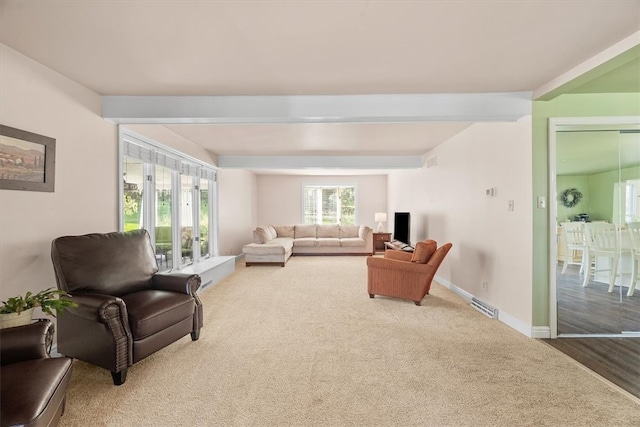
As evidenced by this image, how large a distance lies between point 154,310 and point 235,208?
17.5 feet

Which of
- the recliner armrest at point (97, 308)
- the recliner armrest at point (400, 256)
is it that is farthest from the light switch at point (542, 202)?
the recliner armrest at point (97, 308)

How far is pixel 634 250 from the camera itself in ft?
9.86

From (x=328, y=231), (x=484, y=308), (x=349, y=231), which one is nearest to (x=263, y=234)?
(x=328, y=231)

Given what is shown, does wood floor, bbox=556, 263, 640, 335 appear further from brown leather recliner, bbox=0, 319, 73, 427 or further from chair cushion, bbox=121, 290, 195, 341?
brown leather recliner, bbox=0, 319, 73, 427

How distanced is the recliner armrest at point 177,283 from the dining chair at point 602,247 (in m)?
4.34

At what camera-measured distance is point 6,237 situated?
2.20 metres

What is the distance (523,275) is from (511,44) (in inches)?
87.0

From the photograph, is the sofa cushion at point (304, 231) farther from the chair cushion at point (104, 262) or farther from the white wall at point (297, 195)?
the chair cushion at point (104, 262)

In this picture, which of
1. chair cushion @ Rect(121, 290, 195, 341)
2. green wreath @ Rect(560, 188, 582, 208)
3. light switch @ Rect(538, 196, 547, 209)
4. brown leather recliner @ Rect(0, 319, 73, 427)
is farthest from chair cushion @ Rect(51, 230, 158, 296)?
green wreath @ Rect(560, 188, 582, 208)

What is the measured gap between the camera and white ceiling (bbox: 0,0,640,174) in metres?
1.77

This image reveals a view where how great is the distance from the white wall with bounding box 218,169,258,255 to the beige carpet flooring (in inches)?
139

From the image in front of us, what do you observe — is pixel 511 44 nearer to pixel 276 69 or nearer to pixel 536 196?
pixel 536 196

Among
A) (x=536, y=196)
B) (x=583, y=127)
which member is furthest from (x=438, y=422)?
(x=583, y=127)

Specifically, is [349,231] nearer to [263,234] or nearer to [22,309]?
[263,234]
